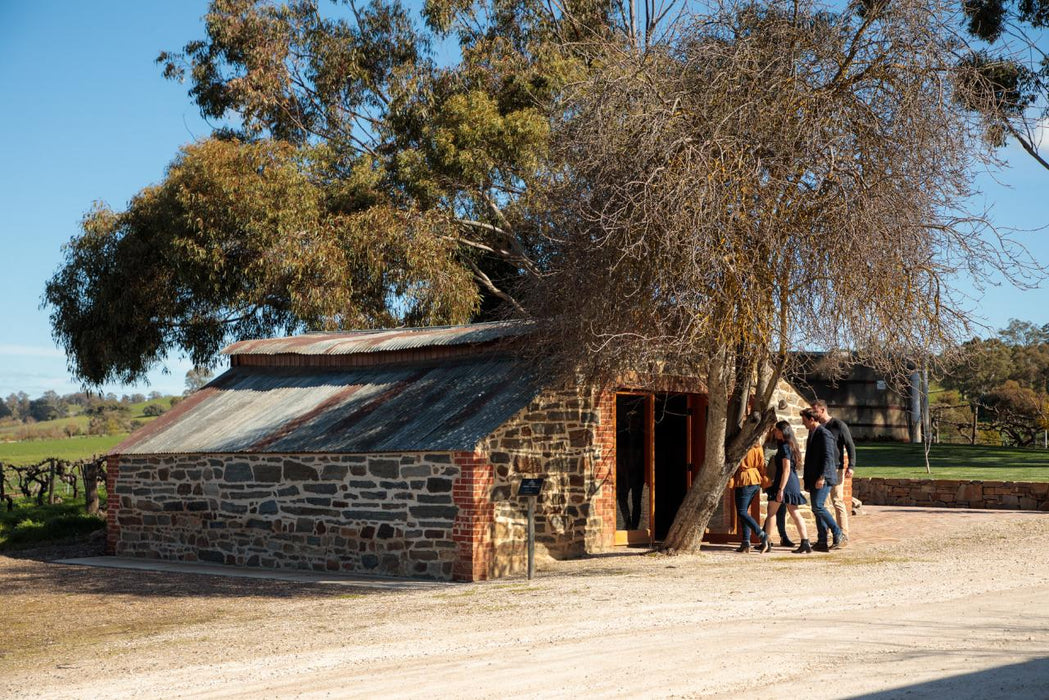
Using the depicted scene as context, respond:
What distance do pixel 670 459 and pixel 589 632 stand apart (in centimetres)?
773

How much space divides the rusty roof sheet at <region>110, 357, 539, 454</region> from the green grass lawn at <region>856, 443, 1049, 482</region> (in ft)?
36.1

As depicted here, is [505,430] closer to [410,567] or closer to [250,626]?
[410,567]

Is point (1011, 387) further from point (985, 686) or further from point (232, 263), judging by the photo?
point (985, 686)

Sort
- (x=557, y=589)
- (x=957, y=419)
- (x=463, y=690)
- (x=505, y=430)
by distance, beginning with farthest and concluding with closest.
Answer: (x=957, y=419) → (x=505, y=430) → (x=557, y=589) → (x=463, y=690)

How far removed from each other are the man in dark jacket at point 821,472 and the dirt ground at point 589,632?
574 millimetres

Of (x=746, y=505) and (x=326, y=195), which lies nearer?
(x=746, y=505)

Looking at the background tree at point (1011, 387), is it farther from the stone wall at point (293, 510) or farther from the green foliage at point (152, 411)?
the green foliage at point (152, 411)

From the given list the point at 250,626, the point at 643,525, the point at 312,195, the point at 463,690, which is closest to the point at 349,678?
the point at 463,690

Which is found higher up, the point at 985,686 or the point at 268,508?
the point at 268,508

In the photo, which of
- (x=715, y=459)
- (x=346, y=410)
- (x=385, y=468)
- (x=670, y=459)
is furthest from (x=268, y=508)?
(x=715, y=459)

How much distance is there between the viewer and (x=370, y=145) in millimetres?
27625

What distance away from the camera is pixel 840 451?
14805mm

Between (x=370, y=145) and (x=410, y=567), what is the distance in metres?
16.0

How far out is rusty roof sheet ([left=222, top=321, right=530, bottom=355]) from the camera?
15.6 metres
